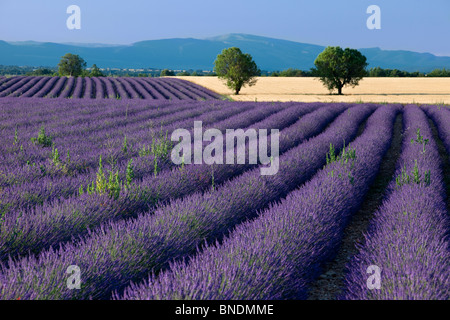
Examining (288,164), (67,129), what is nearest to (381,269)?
(288,164)

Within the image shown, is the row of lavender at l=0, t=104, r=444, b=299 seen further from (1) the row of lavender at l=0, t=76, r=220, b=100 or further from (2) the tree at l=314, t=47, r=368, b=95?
(2) the tree at l=314, t=47, r=368, b=95

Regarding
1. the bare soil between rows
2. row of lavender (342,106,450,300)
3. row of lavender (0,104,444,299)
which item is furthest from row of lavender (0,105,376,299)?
row of lavender (342,106,450,300)

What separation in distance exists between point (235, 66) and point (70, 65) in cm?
3369

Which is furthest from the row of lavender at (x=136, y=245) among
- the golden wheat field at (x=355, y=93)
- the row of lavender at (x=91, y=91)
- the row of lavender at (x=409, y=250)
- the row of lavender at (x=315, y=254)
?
the row of lavender at (x=91, y=91)

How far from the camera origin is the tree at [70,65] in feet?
193

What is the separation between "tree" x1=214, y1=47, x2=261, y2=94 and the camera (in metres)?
35.8

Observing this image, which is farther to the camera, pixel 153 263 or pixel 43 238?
pixel 43 238

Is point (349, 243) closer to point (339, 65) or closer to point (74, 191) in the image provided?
point (74, 191)

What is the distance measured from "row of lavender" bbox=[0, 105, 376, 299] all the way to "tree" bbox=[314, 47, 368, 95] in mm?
31524

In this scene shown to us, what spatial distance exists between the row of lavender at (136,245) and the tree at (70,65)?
6017cm
